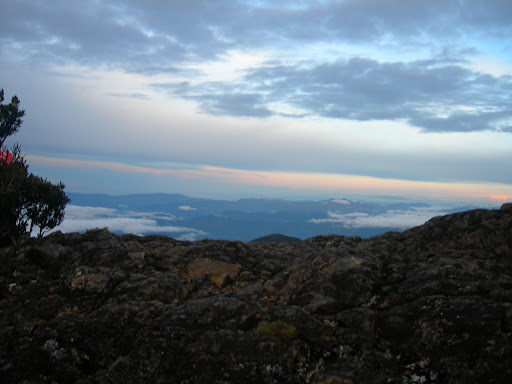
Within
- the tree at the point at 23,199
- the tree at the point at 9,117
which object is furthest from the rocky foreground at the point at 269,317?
the tree at the point at 9,117

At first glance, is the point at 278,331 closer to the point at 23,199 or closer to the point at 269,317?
the point at 269,317

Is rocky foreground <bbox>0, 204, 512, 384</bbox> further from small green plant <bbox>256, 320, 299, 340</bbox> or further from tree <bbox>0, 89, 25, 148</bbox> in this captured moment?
tree <bbox>0, 89, 25, 148</bbox>

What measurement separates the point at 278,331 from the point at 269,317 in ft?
2.31

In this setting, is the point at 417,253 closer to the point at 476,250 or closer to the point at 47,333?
the point at 476,250

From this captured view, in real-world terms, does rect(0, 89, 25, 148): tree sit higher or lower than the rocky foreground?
higher

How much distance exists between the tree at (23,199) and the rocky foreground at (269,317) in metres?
20.9

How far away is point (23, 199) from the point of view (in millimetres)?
36281

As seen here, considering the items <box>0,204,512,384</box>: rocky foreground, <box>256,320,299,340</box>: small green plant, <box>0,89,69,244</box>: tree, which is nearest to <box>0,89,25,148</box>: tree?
<box>0,89,69,244</box>: tree

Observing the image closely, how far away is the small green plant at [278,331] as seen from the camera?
791cm

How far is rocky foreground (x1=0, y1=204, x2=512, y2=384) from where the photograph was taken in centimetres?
687

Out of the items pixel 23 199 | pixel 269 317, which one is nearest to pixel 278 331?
pixel 269 317

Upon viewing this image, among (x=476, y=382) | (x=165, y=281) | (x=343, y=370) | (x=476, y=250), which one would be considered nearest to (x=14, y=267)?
(x=165, y=281)

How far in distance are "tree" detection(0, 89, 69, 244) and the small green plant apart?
31725mm

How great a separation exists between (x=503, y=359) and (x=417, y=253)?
9.39m
